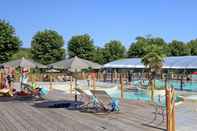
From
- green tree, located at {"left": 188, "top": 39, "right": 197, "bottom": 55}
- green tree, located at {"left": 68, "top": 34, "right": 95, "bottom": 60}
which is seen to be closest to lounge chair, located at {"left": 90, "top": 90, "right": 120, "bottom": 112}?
green tree, located at {"left": 68, "top": 34, "right": 95, "bottom": 60}

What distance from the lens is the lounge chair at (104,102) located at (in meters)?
10.6

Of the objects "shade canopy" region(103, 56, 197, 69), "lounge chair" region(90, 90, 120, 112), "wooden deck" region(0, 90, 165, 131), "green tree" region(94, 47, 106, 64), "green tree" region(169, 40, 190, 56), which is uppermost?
"green tree" region(169, 40, 190, 56)

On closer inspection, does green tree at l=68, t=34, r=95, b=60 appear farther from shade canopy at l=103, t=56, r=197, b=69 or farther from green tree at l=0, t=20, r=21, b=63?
green tree at l=0, t=20, r=21, b=63

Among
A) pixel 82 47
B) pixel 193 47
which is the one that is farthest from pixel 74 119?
pixel 193 47

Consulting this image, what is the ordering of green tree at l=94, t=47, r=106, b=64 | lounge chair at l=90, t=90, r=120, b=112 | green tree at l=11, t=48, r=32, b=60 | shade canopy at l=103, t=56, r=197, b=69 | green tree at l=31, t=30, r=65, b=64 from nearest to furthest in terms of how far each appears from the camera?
lounge chair at l=90, t=90, r=120, b=112 < shade canopy at l=103, t=56, r=197, b=69 < green tree at l=11, t=48, r=32, b=60 < green tree at l=31, t=30, r=65, b=64 < green tree at l=94, t=47, r=106, b=64

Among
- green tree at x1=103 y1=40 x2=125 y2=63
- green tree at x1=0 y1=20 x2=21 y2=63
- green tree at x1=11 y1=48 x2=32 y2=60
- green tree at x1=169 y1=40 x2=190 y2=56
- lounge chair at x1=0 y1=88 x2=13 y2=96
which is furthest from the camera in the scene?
green tree at x1=169 y1=40 x2=190 y2=56

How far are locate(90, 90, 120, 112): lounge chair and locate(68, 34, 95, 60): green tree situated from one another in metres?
30.8

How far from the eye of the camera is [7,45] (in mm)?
36219

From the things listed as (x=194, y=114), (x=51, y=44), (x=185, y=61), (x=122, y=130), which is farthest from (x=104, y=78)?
(x=122, y=130)

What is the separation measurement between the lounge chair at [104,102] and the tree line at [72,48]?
1758 cm

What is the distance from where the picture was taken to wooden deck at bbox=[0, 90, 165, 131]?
8188 mm

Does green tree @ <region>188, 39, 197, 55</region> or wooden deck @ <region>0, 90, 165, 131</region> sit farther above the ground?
green tree @ <region>188, 39, 197, 55</region>

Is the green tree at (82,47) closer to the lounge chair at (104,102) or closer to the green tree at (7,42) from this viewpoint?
the green tree at (7,42)

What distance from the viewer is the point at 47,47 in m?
40.4
